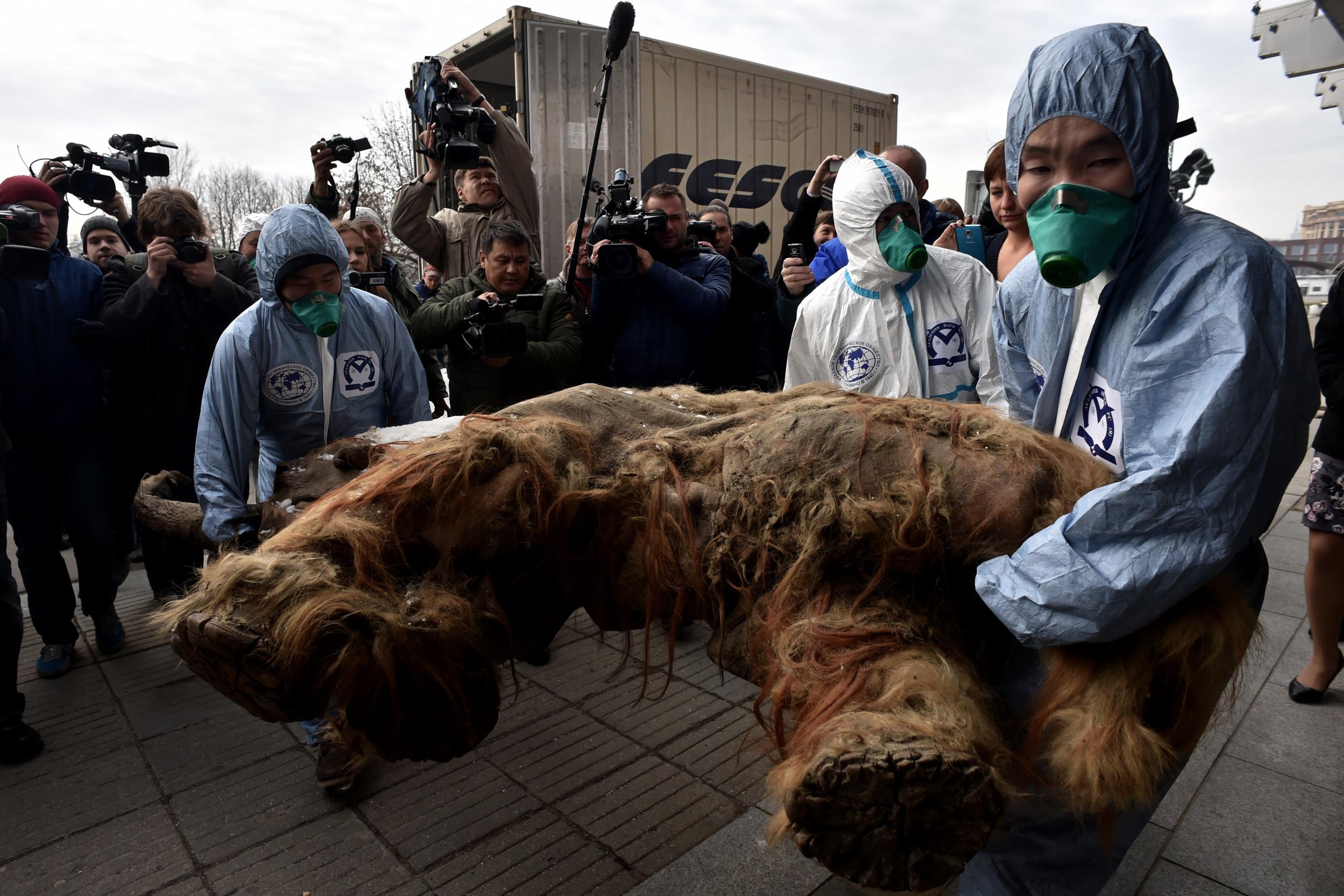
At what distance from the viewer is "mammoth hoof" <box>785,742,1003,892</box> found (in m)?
1.08

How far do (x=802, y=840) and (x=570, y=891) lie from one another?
158cm

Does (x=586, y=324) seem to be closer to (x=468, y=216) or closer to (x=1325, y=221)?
(x=468, y=216)

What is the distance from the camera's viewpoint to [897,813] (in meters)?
1.07

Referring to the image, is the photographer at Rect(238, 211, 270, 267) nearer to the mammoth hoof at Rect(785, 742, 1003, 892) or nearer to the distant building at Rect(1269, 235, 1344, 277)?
the mammoth hoof at Rect(785, 742, 1003, 892)

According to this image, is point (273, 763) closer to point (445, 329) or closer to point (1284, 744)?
point (445, 329)

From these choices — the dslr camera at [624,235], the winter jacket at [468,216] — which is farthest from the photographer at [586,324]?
the winter jacket at [468,216]

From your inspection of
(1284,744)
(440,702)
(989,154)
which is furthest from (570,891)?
(989,154)

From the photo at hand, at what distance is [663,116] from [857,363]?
19.3 feet

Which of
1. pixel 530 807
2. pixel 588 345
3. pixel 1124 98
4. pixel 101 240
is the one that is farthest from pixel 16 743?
pixel 1124 98

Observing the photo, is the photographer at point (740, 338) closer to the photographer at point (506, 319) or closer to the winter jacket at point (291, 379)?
the photographer at point (506, 319)

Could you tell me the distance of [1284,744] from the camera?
3.02 metres

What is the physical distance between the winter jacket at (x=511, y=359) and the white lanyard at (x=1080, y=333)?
2660 mm

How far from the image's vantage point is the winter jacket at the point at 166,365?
163 inches

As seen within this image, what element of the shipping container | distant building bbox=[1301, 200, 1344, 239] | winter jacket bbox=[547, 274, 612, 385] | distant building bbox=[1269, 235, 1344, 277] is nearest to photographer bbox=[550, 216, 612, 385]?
winter jacket bbox=[547, 274, 612, 385]
